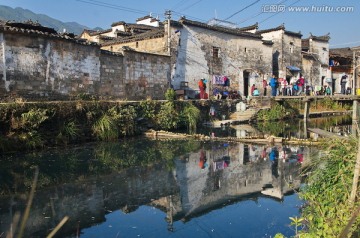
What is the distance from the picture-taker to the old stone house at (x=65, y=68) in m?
13.7

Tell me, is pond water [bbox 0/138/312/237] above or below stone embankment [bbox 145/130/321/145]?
below

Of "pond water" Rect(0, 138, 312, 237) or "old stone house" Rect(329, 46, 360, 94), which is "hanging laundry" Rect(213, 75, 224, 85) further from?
"old stone house" Rect(329, 46, 360, 94)

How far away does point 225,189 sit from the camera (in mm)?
8031

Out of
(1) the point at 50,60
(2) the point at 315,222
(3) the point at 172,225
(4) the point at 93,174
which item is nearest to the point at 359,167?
(2) the point at 315,222

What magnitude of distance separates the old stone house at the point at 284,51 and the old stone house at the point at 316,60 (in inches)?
62.3

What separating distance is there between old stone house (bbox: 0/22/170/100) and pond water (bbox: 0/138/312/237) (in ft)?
12.6

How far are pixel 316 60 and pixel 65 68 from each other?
24541 millimetres

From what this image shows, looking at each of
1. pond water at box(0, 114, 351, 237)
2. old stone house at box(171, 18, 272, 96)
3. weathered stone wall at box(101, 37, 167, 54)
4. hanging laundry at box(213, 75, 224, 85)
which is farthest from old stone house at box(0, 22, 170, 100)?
hanging laundry at box(213, 75, 224, 85)

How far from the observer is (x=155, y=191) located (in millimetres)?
7914

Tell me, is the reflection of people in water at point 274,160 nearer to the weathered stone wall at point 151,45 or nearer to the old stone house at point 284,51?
the weathered stone wall at point 151,45

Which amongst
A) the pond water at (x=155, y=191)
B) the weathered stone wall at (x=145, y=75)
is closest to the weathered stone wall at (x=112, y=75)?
the weathered stone wall at (x=145, y=75)

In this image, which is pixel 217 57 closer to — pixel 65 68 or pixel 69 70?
pixel 69 70

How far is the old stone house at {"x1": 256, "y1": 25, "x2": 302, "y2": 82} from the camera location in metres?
29.6

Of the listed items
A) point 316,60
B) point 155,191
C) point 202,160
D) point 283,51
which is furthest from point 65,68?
point 316,60
